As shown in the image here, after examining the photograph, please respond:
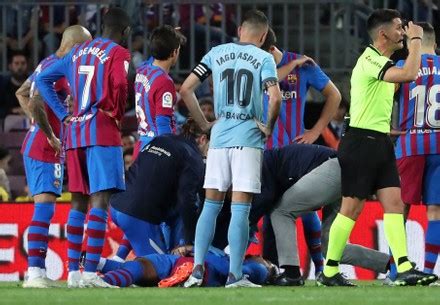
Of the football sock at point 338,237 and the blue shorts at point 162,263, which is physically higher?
the football sock at point 338,237

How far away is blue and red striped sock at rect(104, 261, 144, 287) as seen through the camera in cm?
1224

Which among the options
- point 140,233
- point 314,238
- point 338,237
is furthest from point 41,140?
point 338,237

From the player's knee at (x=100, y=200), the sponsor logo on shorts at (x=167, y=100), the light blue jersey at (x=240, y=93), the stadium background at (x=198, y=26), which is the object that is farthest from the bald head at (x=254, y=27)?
the stadium background at (x=198, y=26)

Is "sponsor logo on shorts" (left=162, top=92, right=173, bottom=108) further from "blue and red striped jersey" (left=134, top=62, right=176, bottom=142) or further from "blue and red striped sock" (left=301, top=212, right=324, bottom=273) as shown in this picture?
"blue and red striped sock" (left=301, top=212, right=324, bottom=273)

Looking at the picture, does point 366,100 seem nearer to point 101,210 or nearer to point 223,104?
point 223,104

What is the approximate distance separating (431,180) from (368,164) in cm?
116

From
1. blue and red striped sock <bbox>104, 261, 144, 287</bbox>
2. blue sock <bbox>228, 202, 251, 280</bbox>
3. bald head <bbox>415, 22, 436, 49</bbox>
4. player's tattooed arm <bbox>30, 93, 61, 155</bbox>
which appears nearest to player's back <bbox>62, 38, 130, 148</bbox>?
player's tattooed arm <bbox>30, 93, 61, 155</bbox>

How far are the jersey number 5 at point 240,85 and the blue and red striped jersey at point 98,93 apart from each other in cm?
77

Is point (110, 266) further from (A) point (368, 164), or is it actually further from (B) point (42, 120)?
(A) point (368, 164)

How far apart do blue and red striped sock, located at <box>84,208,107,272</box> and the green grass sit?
340mm

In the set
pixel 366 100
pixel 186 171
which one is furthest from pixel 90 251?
pixel 366 100

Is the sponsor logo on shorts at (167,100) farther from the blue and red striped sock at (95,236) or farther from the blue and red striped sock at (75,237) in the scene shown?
the blue and red striped sock at (95,236)

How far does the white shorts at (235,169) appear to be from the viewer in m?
12.1

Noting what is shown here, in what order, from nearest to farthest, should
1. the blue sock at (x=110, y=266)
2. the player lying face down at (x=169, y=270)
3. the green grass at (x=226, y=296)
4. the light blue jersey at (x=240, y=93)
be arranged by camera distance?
1. the green grass at (x=226, y=296)
2. the light blue jersey at (x=240, y=93)
3. the player lying face down at (x=169, y=270)
4. the blue sock at (x=110, y=266)
